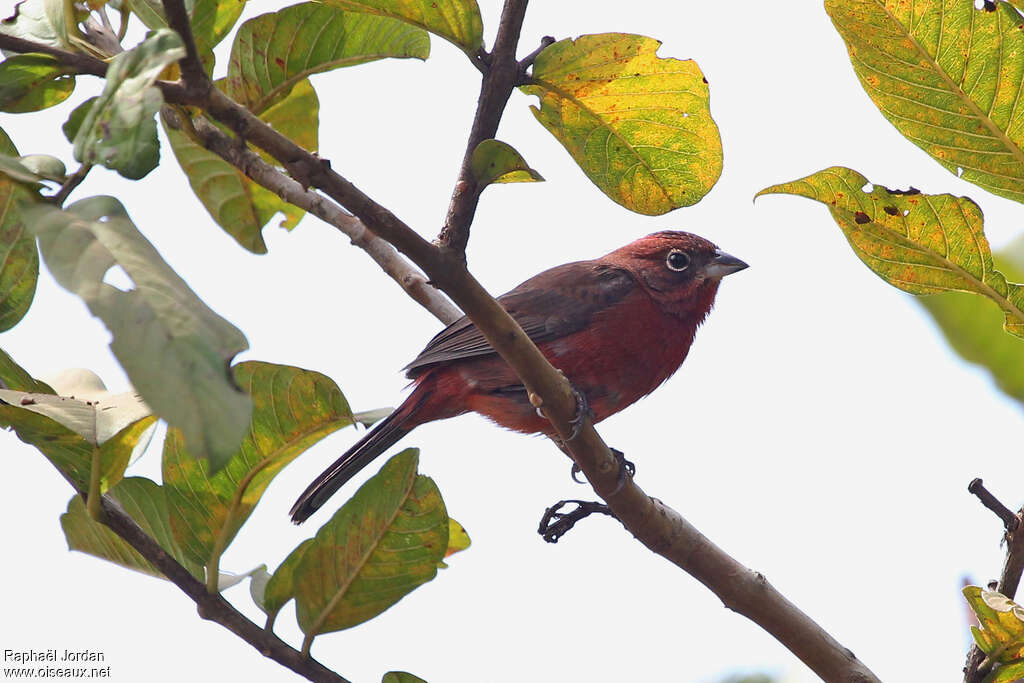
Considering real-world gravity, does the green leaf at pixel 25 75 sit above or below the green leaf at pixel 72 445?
above

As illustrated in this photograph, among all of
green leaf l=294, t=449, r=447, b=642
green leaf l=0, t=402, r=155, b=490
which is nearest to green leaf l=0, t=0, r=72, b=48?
green leaf l=0, t=402, r=155, b=490

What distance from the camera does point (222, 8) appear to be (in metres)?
2.87

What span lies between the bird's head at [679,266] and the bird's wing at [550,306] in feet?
0.50

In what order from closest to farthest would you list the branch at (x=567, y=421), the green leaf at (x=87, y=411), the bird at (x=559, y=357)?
1. the branch at (x=567, y=421)
2. the green leaf at (x=87, y=411)
3. the bird at (x=559, y=357)

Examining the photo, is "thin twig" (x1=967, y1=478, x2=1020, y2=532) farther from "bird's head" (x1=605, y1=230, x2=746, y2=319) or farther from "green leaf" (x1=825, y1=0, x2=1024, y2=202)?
"bird's head" (x1=605, y1=230, x2=746, y2=319)

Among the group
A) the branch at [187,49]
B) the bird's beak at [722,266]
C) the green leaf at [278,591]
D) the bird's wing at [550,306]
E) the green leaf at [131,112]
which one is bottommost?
the green leaf at [278,591]

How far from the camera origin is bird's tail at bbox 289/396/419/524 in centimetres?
500

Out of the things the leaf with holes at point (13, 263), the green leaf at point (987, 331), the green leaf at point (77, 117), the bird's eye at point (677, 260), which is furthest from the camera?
the bird's eye at point (677, 260)

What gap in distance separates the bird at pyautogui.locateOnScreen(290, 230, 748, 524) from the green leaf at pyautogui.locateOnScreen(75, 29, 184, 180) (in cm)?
303

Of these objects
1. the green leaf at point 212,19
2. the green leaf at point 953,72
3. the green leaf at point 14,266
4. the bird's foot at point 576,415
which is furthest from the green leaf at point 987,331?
the green leaf at point 14,266

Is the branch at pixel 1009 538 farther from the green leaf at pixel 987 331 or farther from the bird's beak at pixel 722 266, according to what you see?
the bird's beak at pixel 722 266

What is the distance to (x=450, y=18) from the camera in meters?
2.65

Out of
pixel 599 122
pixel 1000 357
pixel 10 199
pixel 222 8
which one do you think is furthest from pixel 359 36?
pixel 1000 357

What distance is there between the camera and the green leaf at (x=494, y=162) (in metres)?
2.26
